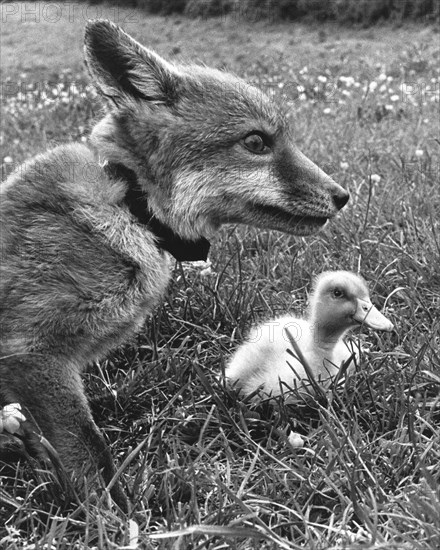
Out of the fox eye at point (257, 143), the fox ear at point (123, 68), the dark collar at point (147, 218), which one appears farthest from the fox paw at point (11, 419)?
the fox eye at point (257, 143)

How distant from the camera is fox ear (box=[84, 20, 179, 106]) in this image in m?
3.29

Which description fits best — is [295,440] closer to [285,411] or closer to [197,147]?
[285,411]

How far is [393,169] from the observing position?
5879 millimetres

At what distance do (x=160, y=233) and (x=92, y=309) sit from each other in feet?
1.70

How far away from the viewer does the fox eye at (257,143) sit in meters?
3.51

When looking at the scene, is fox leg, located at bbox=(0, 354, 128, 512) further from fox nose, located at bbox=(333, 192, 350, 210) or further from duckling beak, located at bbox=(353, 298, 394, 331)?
fox nose, located at bbox=(333, 192, 350, 210)

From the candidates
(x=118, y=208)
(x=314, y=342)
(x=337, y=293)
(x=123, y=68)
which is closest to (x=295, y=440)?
(x=314, y=342)

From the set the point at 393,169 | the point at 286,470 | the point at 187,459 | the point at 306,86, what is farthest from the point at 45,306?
the point at 306,86

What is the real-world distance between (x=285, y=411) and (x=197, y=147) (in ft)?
3.85

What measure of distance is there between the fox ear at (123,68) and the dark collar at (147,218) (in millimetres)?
290

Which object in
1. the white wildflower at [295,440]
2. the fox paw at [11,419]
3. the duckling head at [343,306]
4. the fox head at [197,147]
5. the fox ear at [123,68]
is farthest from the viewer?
the duckling head at [343,306]

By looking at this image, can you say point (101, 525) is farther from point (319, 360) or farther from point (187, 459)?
point (319, 360)

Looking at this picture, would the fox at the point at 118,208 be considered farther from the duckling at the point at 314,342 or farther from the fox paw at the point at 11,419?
the duckling at the point at 314,342

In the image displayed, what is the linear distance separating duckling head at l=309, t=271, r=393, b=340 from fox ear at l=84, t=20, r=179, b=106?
107 cm
